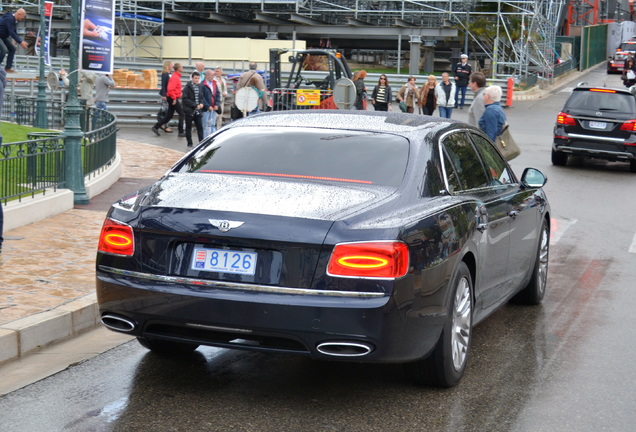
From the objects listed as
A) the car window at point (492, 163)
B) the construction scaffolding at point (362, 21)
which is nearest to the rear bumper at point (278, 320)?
the car window at point (492, 163)

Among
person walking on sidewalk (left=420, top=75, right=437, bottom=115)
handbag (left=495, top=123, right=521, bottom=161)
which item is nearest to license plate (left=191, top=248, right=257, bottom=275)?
handbag (left=495, top=123, right=521, bottom=161)

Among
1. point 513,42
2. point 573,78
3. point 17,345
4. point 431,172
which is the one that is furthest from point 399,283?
point 573,78

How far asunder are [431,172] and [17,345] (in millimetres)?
2808

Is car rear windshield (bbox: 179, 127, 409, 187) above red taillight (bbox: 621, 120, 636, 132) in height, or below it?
above

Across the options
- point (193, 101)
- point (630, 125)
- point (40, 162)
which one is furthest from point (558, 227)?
point (193, 101)

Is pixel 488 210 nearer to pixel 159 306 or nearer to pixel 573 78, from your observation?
pixel 159 306

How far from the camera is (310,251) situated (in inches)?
210

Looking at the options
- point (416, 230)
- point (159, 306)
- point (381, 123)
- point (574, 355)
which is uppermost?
point (381, 123)

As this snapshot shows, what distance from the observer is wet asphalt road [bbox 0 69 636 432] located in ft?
17.9

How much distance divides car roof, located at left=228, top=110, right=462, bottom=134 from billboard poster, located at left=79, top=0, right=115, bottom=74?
842 centimetres

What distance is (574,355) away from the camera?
710 cm

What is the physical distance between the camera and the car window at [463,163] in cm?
665

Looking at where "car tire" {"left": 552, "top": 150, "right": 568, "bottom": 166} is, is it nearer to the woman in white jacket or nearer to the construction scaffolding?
the woman in white jacket

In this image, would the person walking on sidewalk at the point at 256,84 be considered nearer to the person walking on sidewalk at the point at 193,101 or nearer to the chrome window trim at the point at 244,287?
the person walking on sidewalk at the point at 193,101
